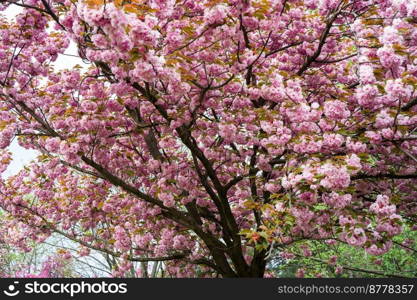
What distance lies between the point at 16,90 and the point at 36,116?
45 cm

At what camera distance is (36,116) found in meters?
6.41

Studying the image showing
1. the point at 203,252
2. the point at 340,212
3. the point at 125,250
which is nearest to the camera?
the point at 340,212

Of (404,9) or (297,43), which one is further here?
(297,43)

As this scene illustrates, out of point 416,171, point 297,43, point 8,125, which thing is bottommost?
point 416,171

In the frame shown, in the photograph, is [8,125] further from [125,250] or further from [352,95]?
[352,95]

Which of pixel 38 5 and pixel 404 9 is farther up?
pixel 38 5

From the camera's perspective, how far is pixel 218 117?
745cm

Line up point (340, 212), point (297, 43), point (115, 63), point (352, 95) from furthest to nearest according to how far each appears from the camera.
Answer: point (297, 43) < point (352, 95) < point (340, 212) < point (115, 63)

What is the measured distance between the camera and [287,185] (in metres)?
4.79

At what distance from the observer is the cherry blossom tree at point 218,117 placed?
4.68 m

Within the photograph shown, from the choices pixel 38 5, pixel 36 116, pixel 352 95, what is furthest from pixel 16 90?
pixel 352 95

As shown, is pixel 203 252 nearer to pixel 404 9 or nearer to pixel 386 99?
pixel 386 99

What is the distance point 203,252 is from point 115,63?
194 inches

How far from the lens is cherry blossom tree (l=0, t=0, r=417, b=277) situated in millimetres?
4684
